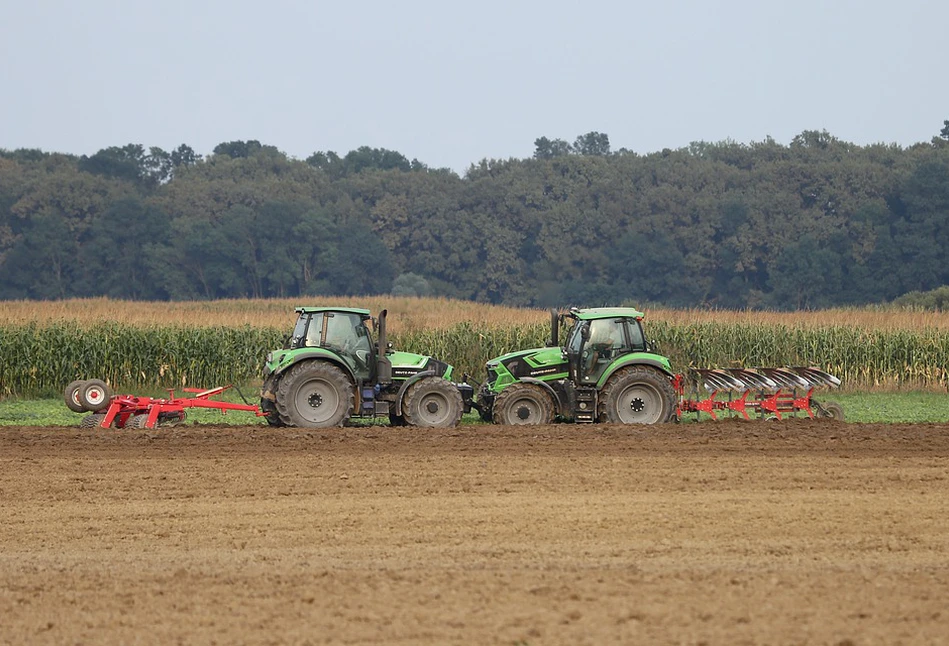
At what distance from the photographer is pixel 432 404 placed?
17969mm

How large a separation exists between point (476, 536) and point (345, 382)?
693 cm

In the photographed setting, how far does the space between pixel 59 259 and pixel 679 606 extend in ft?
212

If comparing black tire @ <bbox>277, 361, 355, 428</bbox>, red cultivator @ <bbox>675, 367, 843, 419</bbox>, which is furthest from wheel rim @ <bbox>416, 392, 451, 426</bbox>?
red cultivator @ <bbox>675, 367, 843, 419</bbox>

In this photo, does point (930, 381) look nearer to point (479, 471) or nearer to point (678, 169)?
point (479, 471)

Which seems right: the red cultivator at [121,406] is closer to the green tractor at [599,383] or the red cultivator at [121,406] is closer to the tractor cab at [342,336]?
the tractor cab at [342,336]

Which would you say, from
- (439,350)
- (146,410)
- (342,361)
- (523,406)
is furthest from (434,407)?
(439,350)

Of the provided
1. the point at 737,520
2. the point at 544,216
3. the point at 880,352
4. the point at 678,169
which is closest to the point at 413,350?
the point at 880,352

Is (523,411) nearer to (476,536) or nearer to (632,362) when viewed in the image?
(632,362)

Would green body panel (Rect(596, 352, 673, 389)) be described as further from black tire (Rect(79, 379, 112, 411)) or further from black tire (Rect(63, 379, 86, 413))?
black tire (Rect(63, 379, 86, 413))

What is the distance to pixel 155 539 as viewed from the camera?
A: 11.1 meters

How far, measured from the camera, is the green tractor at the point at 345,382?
1766cm

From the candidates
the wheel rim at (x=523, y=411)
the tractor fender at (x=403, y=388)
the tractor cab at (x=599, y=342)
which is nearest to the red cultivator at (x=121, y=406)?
the tractor fender at (x=403, y=388)

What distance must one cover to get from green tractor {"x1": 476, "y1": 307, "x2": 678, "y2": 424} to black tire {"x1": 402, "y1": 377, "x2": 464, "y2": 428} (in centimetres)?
64

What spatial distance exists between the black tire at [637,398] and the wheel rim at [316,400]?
3.72 meters
